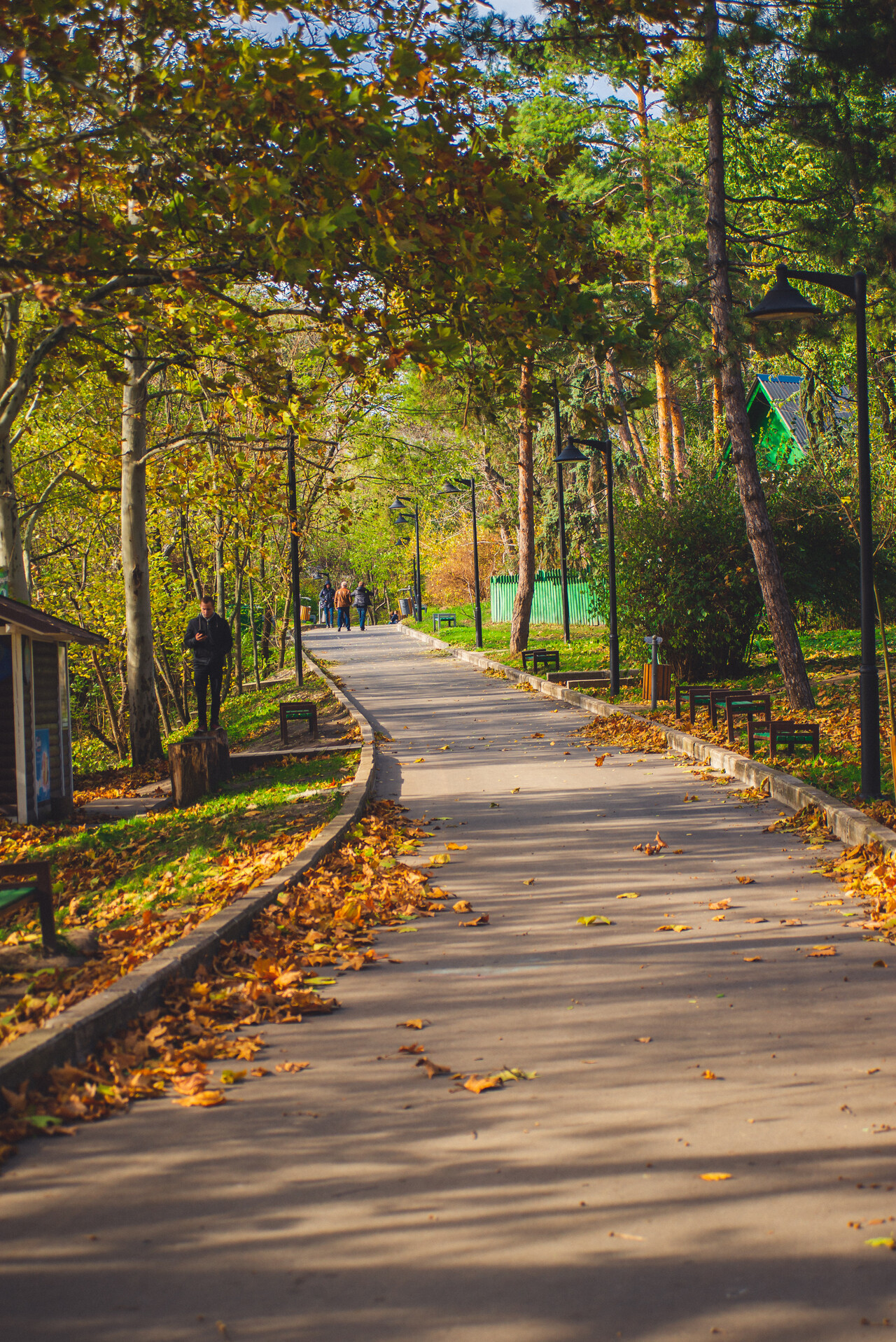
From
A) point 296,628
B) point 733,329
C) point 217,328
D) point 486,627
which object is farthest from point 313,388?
point 486,627

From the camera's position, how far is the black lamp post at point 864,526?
9.73 meters

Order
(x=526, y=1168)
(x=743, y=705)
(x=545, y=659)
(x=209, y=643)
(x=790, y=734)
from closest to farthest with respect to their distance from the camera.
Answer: (x=526, y=1168), (x=790, y=734), (x=743, y=705), (x=209, y=643), (x=545, y=659)

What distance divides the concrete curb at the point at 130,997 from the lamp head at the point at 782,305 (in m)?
5.80

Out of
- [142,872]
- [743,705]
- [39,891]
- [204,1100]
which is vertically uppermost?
[743,705]

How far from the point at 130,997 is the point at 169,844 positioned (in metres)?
6.13

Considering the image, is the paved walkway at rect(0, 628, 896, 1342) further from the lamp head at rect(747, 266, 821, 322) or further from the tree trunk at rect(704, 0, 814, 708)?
the tree trunk at rect(704, 0, 814, 708)

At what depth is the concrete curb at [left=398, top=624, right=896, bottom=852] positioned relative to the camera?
8656 millimetres

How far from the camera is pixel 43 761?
14.9 metres

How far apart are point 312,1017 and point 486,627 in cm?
4153

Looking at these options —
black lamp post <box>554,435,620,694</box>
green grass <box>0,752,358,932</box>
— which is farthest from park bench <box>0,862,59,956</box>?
black lamp post <box>554,435,620,694</box>

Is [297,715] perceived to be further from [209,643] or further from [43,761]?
[43,761]

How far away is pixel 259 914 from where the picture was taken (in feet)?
24.1

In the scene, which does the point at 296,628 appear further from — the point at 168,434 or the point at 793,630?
the point at 793,630

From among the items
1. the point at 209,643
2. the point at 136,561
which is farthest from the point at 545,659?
the point at 136,561
